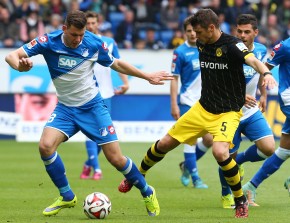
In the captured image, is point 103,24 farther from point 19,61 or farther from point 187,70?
point 19,61

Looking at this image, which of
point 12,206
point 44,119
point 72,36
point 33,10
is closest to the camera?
point 72,36

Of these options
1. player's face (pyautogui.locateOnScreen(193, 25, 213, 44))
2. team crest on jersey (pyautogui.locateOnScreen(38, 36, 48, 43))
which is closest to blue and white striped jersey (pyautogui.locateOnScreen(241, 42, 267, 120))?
player's face (pyautogui.locateOnScreen(193, 25, 213, 44))

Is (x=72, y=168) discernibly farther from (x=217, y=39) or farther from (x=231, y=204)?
(x=217, y=39)

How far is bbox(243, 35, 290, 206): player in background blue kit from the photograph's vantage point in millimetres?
9516

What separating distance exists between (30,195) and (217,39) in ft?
11.5

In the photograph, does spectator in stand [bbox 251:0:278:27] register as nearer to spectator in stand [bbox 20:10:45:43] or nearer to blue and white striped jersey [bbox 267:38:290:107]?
spectator in stand [bbox 20:10:45:43]

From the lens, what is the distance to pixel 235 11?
73.0 feet

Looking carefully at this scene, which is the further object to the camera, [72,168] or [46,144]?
[72,168]

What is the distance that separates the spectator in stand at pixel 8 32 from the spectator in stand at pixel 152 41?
10.6 ft

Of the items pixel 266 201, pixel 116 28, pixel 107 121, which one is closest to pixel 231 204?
pixel 266 201

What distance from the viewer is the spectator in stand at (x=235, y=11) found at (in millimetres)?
22047

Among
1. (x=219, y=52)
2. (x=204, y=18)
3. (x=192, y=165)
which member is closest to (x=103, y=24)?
(x=192, y=165)

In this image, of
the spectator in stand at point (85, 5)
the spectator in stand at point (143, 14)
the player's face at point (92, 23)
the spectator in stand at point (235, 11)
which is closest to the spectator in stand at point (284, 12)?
the spectator in stand at point (235, 11)

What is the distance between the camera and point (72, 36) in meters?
8.44
